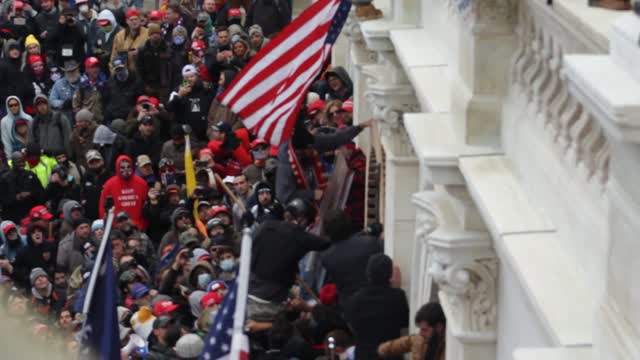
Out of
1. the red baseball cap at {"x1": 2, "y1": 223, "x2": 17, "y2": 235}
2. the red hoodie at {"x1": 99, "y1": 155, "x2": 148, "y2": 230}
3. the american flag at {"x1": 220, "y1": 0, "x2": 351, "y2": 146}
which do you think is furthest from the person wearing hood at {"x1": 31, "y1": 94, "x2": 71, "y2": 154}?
the american flag at {"x1": 220, "y1": 0, "x2": 351, "y2": 146}

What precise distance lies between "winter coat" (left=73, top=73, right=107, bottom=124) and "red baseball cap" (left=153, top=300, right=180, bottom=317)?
932cm

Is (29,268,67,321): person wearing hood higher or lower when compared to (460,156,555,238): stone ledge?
lower

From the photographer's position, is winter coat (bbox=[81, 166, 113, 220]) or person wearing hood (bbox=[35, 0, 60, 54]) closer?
winter coat (bbox=[81, 166, 113, 220])

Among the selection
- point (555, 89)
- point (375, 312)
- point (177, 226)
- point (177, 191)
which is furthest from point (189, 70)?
point (555, 89)

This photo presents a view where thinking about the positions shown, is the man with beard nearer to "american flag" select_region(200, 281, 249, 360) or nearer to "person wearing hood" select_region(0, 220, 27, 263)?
"person wearing hood" select_region(0, 220, 27, 263)

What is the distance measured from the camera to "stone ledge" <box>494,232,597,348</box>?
7.29 metres

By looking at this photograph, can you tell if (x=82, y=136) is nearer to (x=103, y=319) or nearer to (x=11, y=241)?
(x=11, y=241)

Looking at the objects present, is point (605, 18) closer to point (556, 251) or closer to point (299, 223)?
point (556, 251)

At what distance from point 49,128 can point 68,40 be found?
4.33m

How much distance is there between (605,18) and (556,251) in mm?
1537

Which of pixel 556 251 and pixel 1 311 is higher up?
pixel 1 311

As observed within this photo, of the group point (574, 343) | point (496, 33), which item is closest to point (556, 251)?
point (574, 343)

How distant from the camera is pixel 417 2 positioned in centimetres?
1633

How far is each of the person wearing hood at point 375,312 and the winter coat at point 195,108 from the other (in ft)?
34.0
